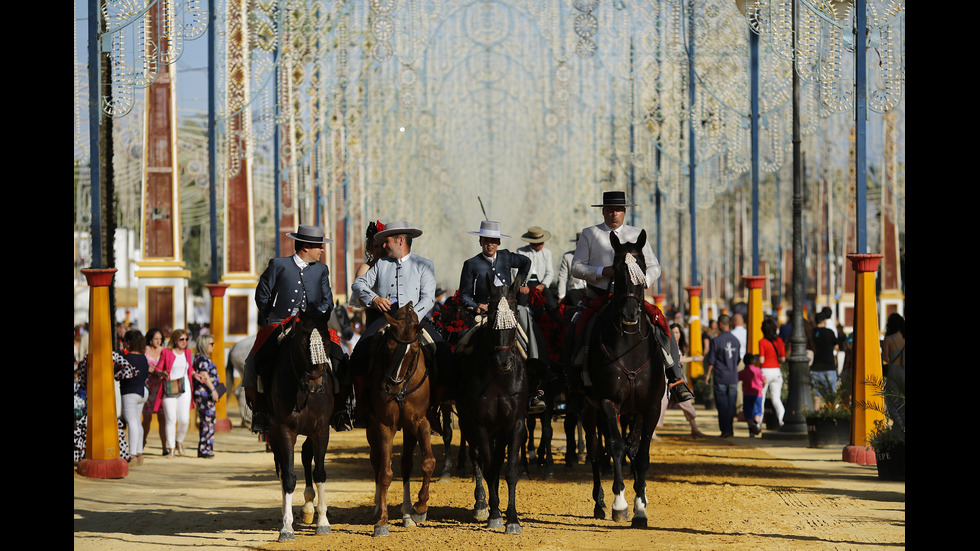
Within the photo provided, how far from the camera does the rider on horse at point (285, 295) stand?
12.1 m

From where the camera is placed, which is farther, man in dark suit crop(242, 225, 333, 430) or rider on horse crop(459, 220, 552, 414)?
rider on horse crop(459, 220, 552, 414)

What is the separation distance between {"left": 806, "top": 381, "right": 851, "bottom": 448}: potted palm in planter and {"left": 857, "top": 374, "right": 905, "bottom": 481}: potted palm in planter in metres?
3.68

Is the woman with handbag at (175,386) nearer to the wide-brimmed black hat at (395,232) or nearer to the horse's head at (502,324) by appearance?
the wide-brimmed black hat at (395,232)

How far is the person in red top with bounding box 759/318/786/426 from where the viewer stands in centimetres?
2283

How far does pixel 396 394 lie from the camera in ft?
38.6

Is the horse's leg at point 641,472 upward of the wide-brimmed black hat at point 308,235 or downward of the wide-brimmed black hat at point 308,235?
downward

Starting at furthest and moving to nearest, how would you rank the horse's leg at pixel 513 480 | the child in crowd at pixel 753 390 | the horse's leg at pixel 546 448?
the child in crowd at pixel 753 390 < the horse's leg at pixel 546 448 < the horse's leg at pixel 513 480

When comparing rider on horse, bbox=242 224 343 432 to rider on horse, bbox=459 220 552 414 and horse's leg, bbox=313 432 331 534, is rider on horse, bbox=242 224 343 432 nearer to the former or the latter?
horse's leg, bbox=313 432 331 534

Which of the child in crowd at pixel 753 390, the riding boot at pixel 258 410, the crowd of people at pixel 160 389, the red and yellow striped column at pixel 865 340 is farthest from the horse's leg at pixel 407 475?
the child in crowd at pixel 753 390

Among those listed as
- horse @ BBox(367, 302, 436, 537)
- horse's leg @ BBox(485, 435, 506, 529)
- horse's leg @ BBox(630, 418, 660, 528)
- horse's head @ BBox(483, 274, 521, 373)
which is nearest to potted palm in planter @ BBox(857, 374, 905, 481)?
horse's leg @ BBox(630, 418, 660, 528)

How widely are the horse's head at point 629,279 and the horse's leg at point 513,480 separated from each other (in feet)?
4.55

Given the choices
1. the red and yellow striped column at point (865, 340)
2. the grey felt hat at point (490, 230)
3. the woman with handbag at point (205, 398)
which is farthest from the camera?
the woman with handbag at point (205, 398)

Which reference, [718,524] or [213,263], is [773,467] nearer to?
[718,524]
